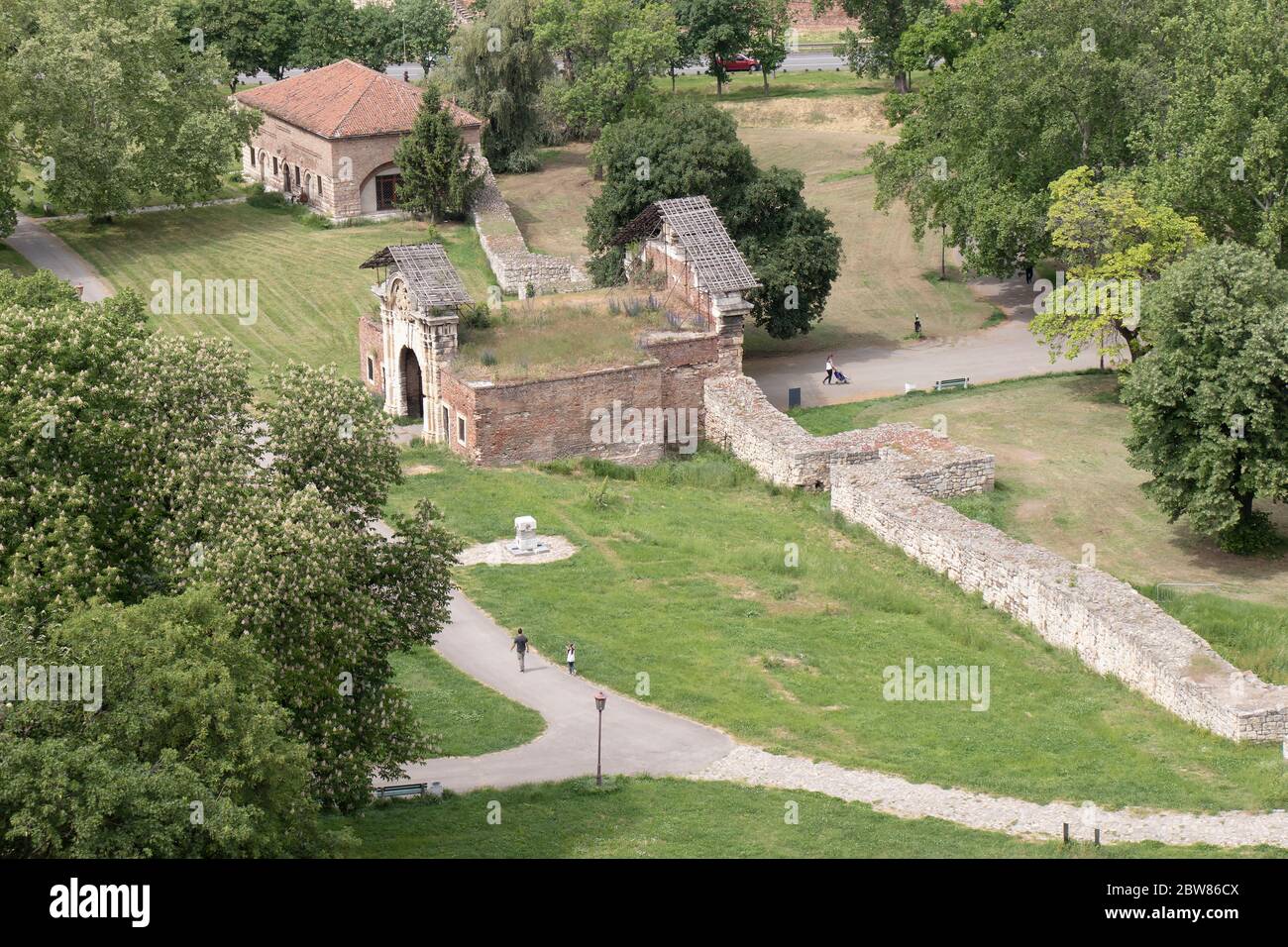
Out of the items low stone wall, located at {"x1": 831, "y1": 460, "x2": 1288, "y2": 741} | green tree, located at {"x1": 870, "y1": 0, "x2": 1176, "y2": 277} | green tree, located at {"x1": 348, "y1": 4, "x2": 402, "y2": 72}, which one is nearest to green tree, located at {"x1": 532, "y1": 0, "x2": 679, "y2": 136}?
green tree, located at {"x1": 348, "y1": 4, "x2": 402, "y2": 72}

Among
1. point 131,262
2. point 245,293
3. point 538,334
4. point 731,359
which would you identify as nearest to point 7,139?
point 131,262

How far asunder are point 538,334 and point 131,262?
82.1 feet

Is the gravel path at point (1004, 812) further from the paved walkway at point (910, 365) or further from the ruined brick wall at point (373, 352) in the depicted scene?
the paved walkway at point (910, 365)

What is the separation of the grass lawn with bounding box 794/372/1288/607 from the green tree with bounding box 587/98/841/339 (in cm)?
550

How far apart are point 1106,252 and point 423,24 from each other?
5512cm

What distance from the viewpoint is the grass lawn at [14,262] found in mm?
74250

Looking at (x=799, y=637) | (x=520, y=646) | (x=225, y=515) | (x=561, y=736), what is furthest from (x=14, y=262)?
(x=225, y=515)

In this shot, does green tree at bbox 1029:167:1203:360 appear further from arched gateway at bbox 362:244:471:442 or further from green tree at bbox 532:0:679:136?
green tree at bbox 532:0:679:136

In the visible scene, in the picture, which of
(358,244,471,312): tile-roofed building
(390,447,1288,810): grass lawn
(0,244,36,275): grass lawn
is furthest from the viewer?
(0,244,36,275): grass lawn

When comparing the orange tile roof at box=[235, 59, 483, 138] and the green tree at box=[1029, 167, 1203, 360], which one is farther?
the orange tile roof at box=[235, 59, 483, 138]

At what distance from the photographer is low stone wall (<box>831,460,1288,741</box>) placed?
38750 millimetres

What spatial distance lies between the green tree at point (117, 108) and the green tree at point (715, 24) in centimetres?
3164

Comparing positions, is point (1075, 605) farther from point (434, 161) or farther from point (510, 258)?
point (434, 161)

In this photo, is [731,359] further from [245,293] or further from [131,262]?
[131,262]
